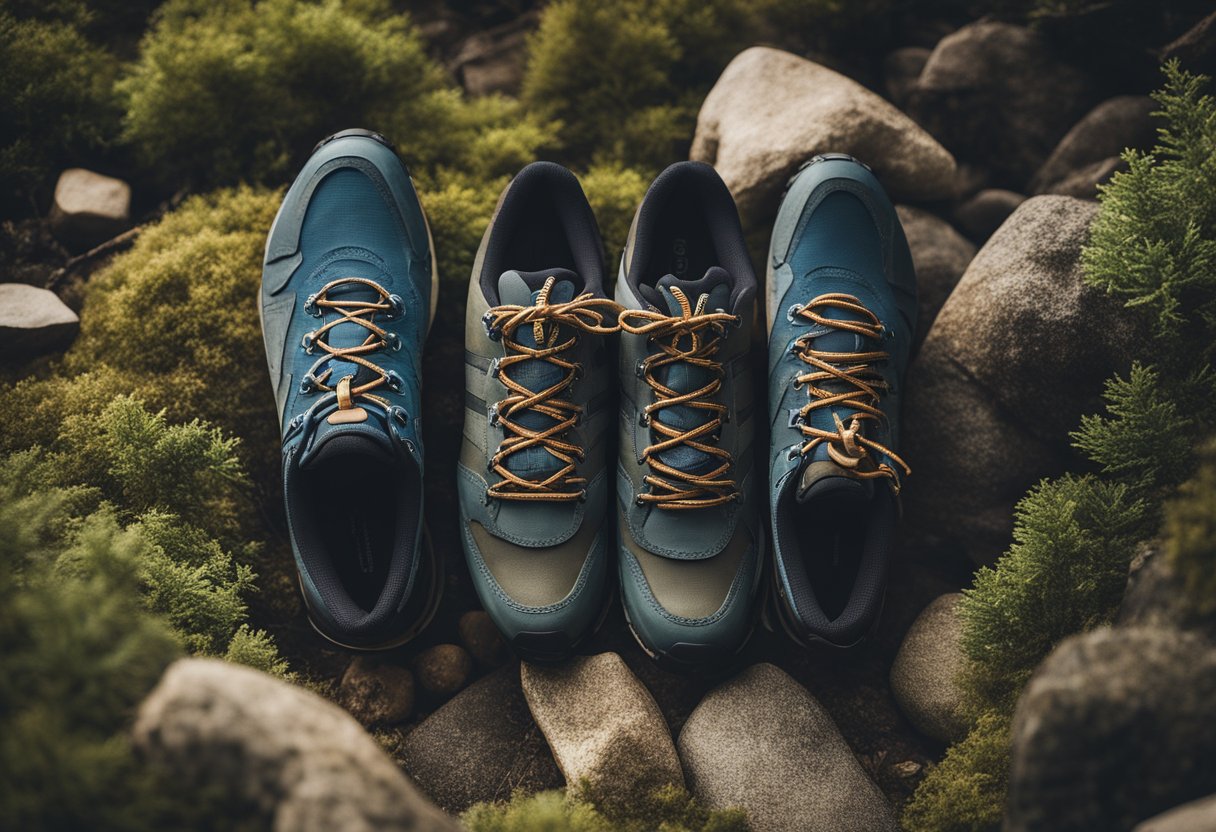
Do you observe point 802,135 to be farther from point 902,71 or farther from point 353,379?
point 353,379

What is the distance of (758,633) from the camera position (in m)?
2.77

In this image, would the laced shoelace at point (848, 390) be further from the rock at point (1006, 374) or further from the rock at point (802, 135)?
the rock at point (802, 135)

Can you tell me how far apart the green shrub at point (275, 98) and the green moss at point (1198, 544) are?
271 cm

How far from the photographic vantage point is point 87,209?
325 cm

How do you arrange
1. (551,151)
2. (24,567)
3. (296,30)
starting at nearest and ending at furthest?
(24,567) → (296,30) → (551,151)

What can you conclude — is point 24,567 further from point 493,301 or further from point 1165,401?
point 1165,401

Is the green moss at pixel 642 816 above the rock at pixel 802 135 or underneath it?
underneath

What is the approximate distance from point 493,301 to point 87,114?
213 cm

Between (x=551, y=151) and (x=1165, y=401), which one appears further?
(x=551, y=151)

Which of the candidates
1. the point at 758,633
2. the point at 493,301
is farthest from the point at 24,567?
the point at 758,633

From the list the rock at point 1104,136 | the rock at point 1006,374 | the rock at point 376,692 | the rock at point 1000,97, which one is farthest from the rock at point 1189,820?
the rock at point 1000,97

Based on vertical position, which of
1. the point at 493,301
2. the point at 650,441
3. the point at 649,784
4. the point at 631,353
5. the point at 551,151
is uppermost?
the point at 551,151

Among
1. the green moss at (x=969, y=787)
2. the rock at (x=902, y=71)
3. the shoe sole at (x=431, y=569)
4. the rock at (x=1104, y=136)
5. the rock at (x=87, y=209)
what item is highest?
the rock at (x=902, y=71)

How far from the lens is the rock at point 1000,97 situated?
11.0 ft
